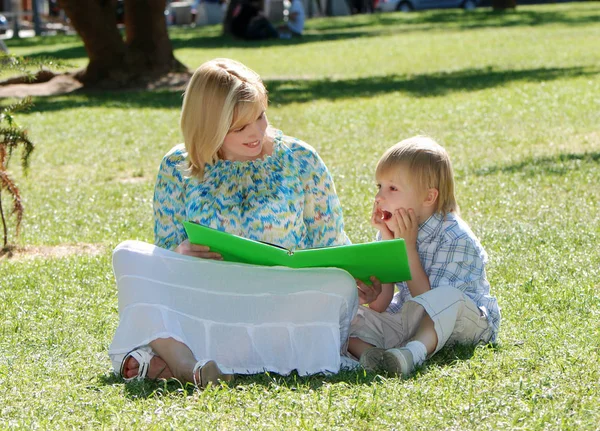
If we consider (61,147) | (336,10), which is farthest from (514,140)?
(336,10)

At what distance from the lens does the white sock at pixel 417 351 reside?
13.0ft

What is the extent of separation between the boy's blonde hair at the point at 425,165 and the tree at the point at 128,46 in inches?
531

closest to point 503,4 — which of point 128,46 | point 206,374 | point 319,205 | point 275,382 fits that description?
point 128,46

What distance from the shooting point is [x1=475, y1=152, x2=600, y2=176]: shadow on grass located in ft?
28.5

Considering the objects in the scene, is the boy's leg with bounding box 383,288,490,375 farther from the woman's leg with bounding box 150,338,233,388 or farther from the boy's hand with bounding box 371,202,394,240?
the woman's leg with bounding box 150,338,233,388

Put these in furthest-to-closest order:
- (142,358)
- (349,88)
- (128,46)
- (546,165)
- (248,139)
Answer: (128,46), (349,88), (546,165), (248,139), (142,358)

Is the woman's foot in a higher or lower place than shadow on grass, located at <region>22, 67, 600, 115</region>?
higher

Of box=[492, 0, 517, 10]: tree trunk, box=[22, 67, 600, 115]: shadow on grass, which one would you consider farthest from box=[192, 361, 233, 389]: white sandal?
box=[492, 0, 517, 10]: tree trunk

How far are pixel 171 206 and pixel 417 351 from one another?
4.01ft

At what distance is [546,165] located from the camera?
352 inches

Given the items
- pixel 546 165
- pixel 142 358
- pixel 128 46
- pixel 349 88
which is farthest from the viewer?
pixel 128 46

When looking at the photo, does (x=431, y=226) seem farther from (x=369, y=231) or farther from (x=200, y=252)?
(x=369, y=231)

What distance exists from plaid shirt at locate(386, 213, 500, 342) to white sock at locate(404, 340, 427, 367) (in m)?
0.32

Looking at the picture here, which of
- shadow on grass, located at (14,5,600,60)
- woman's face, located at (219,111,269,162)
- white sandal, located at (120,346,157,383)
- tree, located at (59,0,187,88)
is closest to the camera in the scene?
white sandal, located at (120,346,157,383)
